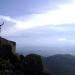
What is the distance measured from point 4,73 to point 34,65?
25.9 feet

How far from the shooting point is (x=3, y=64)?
2168 inches

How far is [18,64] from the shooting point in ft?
189

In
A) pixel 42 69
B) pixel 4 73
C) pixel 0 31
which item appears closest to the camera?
pixel 4 73

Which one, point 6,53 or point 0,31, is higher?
point 0,31

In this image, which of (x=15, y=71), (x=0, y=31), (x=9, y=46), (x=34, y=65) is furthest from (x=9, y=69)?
(x=0, y=31)

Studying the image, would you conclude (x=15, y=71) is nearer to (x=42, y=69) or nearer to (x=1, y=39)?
(x=42, y=69)

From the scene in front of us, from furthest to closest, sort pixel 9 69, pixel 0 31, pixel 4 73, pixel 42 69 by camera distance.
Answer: pixel 0 31 → pixel 42 69 → pixel 9 69 → pixel 4 73

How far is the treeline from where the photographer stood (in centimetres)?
5425

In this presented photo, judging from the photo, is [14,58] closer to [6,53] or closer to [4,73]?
[6,53]

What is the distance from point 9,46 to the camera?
63.3 metres

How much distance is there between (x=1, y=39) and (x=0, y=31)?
18.0ft

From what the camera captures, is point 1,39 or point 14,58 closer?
point 14,58

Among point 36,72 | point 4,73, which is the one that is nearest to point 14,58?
point 36,72

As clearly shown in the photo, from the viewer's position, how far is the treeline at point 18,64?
54250mm
